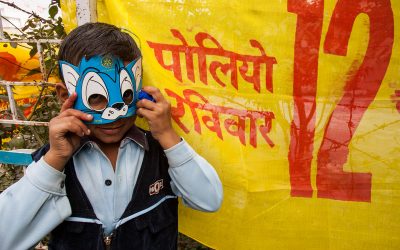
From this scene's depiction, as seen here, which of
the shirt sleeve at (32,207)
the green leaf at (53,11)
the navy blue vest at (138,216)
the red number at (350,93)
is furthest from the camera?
the green leaf at (53,11)

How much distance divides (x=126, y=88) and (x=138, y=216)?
449 mm

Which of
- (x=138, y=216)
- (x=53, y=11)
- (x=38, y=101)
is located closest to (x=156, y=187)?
(x=138, y=216)

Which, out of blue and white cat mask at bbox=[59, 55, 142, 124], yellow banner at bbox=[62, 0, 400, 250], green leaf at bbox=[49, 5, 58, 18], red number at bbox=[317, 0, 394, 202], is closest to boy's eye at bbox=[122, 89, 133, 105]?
blue and white cat mask at bbox=[59, 55, 142, 124]

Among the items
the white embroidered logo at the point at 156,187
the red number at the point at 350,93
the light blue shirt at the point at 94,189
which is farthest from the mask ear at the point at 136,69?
the red number at the point at 350,93

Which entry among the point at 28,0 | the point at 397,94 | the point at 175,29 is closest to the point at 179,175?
the point at 175,29

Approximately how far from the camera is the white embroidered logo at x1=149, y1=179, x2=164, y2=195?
4.24ft

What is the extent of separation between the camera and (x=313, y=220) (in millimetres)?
1620

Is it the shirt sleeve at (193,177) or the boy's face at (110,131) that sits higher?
the boy's face at (110,131)

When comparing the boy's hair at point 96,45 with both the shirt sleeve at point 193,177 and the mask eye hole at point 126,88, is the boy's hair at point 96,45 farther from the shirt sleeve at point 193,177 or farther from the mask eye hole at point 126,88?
the shirt sleeve at point 193,177

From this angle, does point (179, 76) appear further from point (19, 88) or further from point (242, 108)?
point (19, 88)

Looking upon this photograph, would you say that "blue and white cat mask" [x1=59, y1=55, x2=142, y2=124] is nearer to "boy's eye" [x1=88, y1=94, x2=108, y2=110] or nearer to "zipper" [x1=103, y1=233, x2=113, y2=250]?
"boy's eye" [x1=88, y1=94, x2=108, y2=110]

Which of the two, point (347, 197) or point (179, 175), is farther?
point (347, 197)

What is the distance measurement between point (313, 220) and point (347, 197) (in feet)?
0.60

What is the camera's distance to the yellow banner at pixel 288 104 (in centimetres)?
148
